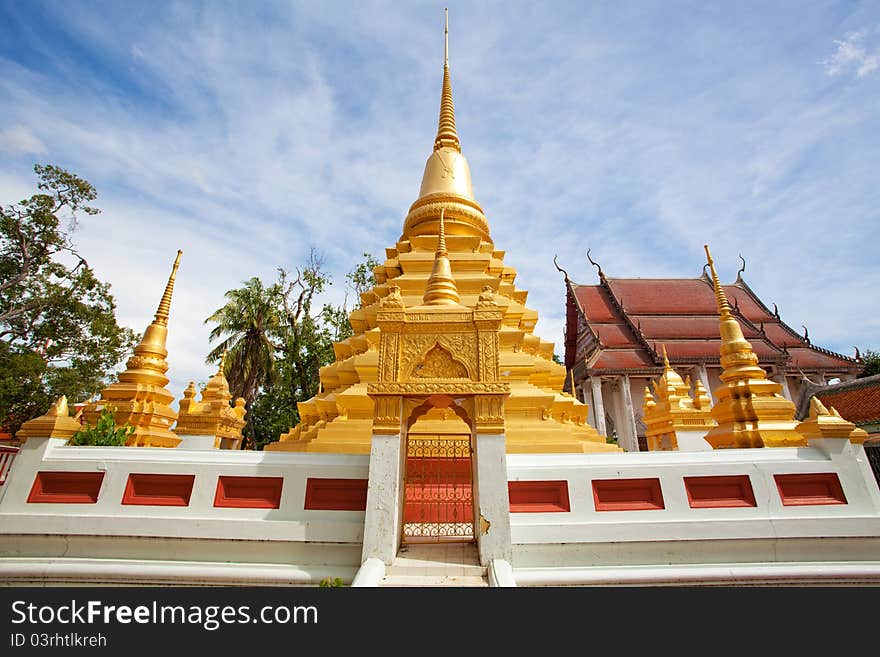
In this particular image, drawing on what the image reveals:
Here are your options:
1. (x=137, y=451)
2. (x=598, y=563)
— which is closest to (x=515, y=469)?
(x=598, y=563)

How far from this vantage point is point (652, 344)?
22.7 m

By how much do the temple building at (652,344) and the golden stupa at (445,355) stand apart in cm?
1449

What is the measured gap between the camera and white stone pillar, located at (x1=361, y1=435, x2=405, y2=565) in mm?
3602

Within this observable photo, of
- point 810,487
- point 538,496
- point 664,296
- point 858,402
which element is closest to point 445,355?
point 538,496

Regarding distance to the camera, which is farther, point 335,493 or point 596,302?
point 596,302

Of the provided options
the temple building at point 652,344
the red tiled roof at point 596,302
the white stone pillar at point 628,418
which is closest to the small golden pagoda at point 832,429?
the temple building at point 652,344

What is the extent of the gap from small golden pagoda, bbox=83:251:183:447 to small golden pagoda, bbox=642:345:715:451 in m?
9.93

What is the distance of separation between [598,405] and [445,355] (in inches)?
751

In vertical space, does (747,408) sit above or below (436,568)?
above

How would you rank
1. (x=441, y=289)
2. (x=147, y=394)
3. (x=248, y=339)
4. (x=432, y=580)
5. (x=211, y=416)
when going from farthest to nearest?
(x=248, y=339) → (x=211, y=416) → (x=147, y=394) → (x=441, y=289) → (x=432, y=580)

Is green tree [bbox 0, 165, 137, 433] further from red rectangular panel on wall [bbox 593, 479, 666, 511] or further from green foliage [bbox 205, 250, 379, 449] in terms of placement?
red rectangular panel on wall [bbox 593, 479, 666, 511]

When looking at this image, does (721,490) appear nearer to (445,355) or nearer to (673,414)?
(445,355)

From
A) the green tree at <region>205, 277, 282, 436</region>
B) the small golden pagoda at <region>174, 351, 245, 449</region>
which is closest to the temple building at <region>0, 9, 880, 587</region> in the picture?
the small golden pagoda at <region>174, 351, 245, 449</region>
